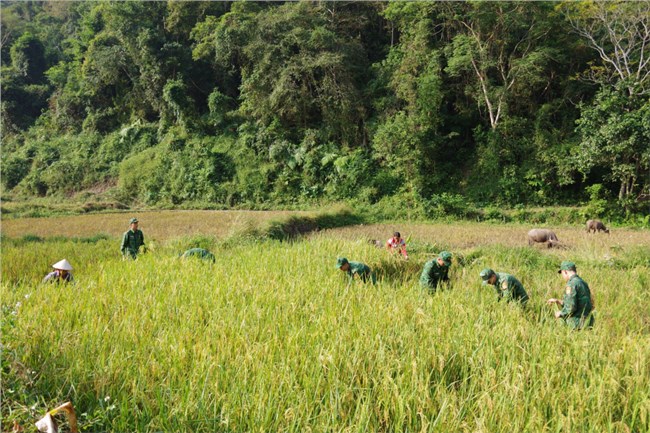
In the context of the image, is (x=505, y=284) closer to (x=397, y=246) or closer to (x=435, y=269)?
(x=435, y=269)

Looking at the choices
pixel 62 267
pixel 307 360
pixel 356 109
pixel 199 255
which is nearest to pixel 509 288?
pixel 307 360

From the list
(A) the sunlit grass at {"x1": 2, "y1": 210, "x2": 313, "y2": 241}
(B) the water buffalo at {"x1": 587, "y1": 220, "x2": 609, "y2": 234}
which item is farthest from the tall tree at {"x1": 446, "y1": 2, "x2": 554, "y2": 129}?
(A) the sunlit grass at {"x1": 2, "y1": 210, "x2": 313, "y2": 241}

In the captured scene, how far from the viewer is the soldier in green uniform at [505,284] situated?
416cm

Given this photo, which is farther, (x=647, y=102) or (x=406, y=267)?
(x=647, y=102)

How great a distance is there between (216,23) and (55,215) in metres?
13.4

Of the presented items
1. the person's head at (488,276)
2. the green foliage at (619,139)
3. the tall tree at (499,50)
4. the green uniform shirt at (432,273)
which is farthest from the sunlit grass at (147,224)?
the green foliage at (619,139)

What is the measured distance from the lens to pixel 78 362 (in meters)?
2.45

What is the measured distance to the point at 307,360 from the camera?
2445 millimetres

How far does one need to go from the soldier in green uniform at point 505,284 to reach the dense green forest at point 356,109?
9.38 meters

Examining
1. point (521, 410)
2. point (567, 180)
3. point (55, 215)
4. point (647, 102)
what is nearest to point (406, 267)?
point (521, 410)

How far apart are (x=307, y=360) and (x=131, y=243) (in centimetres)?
524

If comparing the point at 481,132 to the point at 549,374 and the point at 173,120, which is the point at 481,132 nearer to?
the point at 549,374

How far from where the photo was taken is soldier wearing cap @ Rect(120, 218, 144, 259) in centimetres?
645

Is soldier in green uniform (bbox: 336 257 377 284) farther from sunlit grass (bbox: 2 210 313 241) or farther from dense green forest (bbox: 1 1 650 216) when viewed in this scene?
dense green forest (bbox: 1 1 650 216)
